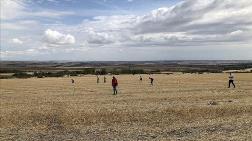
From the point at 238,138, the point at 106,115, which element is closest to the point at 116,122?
the point at 106,115

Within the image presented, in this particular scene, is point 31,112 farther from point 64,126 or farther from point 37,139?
point 37,139

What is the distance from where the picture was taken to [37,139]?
20.2 m

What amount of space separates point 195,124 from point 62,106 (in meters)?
13.1

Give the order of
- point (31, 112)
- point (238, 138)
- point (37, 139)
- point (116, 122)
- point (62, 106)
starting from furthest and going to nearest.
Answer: point (62, 106) → point (31, 112) → point (116, 122) → point (37, 139) → point (238, 138)

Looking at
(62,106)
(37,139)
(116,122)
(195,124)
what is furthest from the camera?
(62,106)

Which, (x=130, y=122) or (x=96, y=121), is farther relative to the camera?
(x=96, y=121)

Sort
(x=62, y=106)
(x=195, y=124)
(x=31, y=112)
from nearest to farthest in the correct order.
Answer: (x=195, y=124), (x=31, y=112), (x=62, y=106)

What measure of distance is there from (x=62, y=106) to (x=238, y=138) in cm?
1760

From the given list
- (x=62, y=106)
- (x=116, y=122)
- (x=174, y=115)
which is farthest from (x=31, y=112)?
(x=174, y=115)

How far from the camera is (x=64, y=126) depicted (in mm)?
23906

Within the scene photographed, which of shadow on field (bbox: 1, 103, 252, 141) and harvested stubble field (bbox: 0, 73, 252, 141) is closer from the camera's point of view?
harvested stubble field (bbox: 0, 73, 252, 141)

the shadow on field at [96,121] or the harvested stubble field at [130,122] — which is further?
the shadow on field at [96,121]

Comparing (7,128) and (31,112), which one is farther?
(31,112)

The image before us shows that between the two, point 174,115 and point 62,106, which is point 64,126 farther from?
point 62,106
